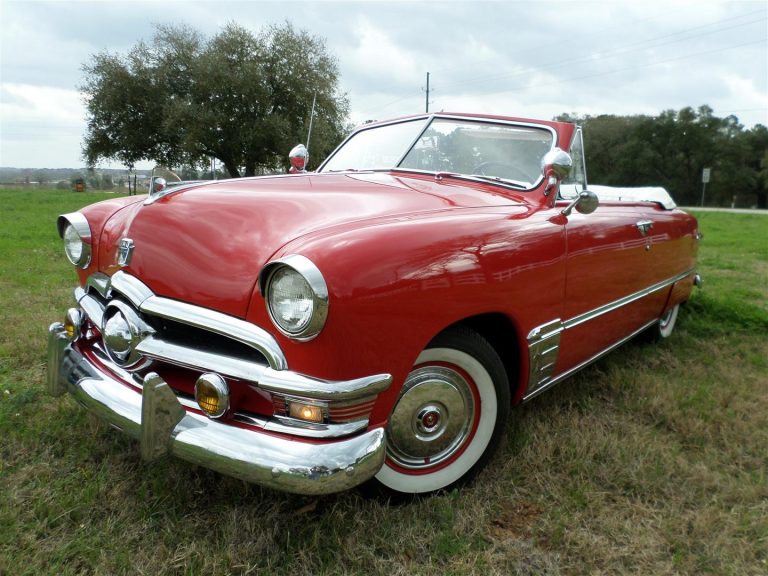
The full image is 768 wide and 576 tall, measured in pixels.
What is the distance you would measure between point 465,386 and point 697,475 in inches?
41.3

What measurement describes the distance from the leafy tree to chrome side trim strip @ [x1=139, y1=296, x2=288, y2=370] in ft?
56.0

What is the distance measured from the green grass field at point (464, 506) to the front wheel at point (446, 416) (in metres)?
0.10

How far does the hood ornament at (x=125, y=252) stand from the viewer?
205 cm

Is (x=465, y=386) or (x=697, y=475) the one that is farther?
(x=697, y=475)

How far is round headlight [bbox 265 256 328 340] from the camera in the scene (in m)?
1.50

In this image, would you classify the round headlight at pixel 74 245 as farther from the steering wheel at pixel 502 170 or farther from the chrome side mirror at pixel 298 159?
the steering wheel at pixel 502 170

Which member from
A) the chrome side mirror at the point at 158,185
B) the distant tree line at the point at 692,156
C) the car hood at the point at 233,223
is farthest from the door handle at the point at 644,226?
the distant tree line at the point at 692,156

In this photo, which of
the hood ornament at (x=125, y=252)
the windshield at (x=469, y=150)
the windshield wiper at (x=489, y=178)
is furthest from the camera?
the windshield at (x=469, y=150)

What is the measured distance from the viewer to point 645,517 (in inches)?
79.0

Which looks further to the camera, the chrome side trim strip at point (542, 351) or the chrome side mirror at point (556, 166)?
the chrome side mirror at point (556, 166)

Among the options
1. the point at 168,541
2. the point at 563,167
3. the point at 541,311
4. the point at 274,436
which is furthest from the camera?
the point at 563,167

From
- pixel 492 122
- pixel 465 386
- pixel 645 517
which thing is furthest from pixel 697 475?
pixel 492 122

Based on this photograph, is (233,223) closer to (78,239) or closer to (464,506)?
(78,239)

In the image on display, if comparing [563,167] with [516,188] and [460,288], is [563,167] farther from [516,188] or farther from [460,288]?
[460,288]
